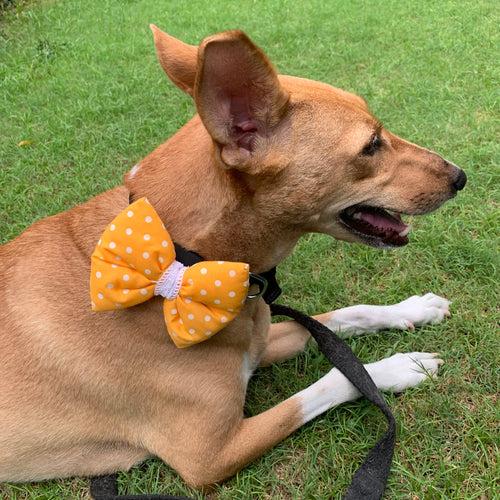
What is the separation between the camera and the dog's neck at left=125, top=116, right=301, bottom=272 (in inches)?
95.0

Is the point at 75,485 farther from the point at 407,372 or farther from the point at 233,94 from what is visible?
the point at 233,94

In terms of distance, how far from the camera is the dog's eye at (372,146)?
2.56m

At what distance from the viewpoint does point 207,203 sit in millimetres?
2434

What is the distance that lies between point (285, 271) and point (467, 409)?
5.07 ft

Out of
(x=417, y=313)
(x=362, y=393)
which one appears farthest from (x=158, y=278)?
(x=417, y=313)

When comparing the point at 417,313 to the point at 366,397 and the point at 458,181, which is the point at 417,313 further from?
the point at 458,181

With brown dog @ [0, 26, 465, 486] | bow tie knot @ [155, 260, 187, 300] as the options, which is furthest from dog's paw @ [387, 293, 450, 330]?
bow tie knot @ [155, 260, 187, 300]

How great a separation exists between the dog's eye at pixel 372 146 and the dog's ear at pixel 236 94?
457mm

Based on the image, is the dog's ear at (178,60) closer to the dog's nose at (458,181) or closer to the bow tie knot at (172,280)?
the bow tie knot at (172,280)

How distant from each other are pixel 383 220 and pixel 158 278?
1147 millimetres

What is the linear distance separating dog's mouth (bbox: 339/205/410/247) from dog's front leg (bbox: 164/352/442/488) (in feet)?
2.22

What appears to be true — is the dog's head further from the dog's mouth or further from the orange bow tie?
the orange bow tie

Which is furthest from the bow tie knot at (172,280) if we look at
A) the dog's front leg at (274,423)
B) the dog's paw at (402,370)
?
the dog's paw at (402,370)

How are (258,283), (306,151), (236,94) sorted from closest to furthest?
1. (236,94)
2. (306,151)
3. (258,283)
